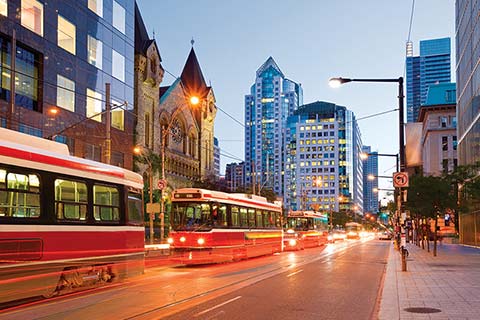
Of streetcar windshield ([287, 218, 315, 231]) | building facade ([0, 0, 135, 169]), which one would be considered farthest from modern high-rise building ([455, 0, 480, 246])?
building facade ([0, 0, 135, 169])

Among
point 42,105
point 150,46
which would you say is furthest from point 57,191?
point 150,46

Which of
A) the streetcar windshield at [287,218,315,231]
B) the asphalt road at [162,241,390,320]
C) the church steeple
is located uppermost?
the church steeple

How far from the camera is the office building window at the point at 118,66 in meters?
58.2

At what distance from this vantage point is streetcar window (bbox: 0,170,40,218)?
40.7 feet

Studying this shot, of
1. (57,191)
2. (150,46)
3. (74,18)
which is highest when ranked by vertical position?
(150,46)

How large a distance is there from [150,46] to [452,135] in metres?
53.4

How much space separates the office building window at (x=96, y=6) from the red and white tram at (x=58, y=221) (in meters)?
39.4

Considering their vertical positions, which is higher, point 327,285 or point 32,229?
point 32,229

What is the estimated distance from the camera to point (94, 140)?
5388cm

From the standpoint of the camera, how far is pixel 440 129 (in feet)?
328

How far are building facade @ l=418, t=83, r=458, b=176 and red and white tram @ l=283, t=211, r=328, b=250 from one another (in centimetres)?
5110

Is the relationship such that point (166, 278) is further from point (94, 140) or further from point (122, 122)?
point (122, 122)

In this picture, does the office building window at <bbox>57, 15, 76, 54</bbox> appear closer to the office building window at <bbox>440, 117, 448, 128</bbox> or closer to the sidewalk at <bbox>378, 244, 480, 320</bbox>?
the sidewalk at <bbox>378, 244, 480, 320</bbox>

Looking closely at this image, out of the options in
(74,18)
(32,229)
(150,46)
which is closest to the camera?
(32,229)
